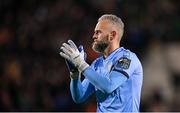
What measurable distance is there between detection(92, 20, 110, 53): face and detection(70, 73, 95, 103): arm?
0.39m

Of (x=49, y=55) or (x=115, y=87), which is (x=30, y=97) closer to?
(x=49, y=55)

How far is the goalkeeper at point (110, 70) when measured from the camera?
16.8ft

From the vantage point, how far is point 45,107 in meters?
9.94

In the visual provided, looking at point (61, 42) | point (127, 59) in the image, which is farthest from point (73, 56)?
point (61, 42)

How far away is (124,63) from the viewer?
17.1 feet

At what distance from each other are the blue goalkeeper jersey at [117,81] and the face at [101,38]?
0.11 m

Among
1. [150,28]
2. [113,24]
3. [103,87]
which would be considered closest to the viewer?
[103,87]

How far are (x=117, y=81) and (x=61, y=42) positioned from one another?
600 centimetres

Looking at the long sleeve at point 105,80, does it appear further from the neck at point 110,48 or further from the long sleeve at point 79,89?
the long sleeve at point 79,89

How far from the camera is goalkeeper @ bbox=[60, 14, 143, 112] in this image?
5.12m

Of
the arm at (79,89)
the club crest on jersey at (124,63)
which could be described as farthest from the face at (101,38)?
the arm at (79,89)

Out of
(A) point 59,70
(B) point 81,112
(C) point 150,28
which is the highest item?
(C) point 150,28

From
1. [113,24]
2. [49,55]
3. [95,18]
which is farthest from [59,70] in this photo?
[113,24]

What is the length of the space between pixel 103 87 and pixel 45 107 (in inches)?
196
